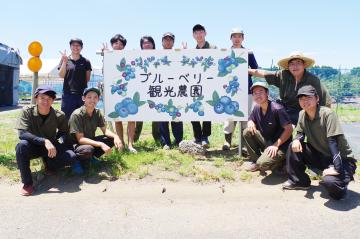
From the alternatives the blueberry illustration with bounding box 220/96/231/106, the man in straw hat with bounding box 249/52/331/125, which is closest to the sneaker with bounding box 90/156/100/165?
the blueberry illustration with bounding box 220/96/231/106

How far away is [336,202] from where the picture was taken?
13.5 feet

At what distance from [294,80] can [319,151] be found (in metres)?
1.21

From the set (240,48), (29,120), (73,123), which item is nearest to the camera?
(29,120)

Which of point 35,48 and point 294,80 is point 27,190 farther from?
point 294,80

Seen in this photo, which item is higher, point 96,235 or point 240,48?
point 240,48

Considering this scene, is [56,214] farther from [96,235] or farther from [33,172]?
[33,172]

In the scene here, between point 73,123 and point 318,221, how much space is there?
328 cm

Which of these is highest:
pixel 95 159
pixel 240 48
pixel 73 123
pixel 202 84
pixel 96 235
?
pixel 240 48

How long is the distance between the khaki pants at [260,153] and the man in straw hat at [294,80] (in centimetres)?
57

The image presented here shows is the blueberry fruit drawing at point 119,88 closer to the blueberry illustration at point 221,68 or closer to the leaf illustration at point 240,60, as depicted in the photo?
the blueberry illustration at point 221,68

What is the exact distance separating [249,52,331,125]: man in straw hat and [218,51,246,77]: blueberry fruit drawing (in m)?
0.43

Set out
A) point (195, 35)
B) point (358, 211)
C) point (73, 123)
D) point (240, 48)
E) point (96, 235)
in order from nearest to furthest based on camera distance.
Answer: point (96, 235)
point (358, 211)
point (73, 123)
point (240, 48)
point (195, 35)

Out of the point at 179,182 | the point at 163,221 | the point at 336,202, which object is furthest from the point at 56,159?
the point at 336,202

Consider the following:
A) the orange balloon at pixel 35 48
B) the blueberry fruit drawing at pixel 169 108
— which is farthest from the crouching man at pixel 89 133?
the orange balloon at pixel 35 48
